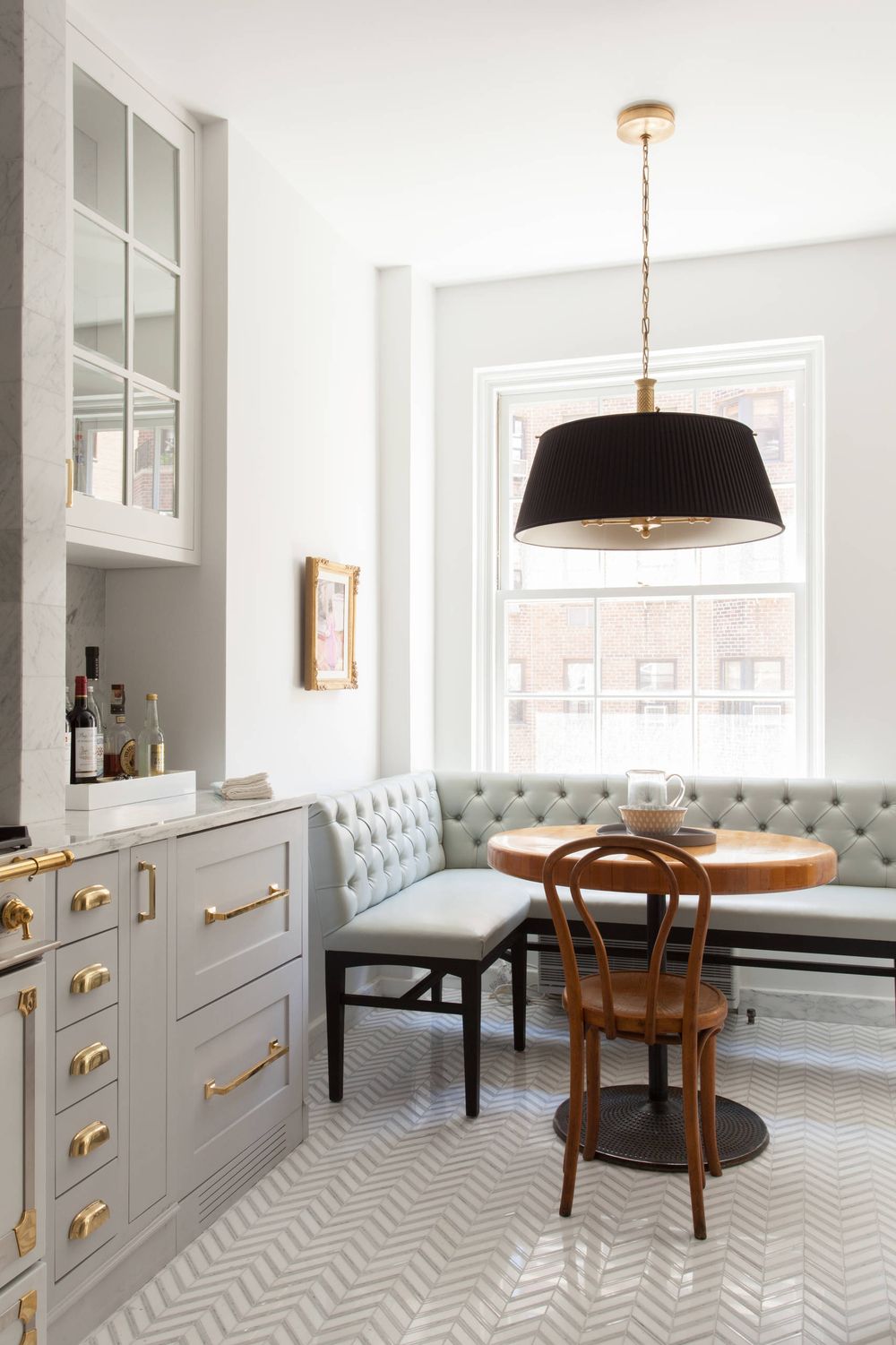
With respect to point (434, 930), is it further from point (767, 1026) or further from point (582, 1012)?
point (767, 1026)

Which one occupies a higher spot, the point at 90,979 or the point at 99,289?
the point at 99,289

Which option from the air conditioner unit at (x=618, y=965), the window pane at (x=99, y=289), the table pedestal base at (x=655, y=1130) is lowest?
the table pedestal base at (x=655, y=1130)

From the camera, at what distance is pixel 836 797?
3.80 meters

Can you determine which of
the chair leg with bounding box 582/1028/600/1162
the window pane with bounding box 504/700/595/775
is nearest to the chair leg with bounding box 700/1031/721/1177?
the chair leg with bounding box 582/1028/600/1162

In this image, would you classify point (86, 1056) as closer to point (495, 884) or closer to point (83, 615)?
point (83, 615)

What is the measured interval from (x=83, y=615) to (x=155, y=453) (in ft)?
1.73

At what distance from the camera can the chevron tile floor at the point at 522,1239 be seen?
6.55ft

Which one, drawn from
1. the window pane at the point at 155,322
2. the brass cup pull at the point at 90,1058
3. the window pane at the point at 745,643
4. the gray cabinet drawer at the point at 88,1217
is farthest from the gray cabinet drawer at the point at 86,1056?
the window pane at the point at 745,643

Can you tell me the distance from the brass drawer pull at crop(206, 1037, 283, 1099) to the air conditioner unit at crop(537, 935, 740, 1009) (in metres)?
1.24

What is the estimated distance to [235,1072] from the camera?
96.7 inches

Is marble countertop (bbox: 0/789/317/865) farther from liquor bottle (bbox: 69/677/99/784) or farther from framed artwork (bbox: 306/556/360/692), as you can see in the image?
framed artwork (bbox: 306/556/360/692)

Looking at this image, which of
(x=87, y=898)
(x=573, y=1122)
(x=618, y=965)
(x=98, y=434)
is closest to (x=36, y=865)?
(x=87, y=898)

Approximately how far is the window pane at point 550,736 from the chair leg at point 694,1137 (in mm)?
2087

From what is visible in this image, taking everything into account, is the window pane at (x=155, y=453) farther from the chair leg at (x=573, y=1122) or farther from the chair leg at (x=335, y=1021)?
the chair leg at (x=573, y=1122)
